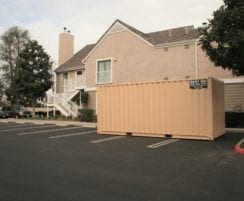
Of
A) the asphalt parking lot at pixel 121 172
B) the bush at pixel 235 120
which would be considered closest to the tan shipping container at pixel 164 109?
the asphalt parking lot at pixel 121 172

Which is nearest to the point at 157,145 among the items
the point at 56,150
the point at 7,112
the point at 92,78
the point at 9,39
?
the point at 56,150

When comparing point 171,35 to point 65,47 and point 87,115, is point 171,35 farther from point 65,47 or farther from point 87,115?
point 65,47

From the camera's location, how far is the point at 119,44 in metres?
26.5

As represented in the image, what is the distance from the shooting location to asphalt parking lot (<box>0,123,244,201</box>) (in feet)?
19.2

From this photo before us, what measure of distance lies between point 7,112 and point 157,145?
28119 mm

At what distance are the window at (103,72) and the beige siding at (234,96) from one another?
1049 centimetres

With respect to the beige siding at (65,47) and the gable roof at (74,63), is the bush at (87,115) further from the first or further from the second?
the beige siding at (65,47)

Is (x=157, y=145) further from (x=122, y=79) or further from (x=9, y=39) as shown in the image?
(x=9, y=39)

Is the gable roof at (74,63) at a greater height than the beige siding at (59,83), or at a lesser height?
greater

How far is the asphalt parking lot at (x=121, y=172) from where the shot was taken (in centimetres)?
587

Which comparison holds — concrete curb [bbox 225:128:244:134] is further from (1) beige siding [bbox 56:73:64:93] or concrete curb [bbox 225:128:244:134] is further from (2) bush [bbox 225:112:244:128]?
(1) beige siding [bbox 56:73:64:93]

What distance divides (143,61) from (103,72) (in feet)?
14.3

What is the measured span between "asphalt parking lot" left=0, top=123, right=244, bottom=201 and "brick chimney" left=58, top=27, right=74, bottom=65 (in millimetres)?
24517

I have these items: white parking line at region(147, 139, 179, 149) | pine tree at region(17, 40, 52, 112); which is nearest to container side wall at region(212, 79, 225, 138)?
white parking line at region(147, 139, 179, 149)
